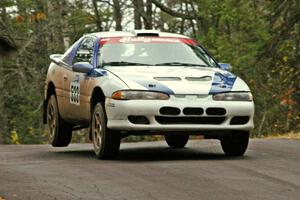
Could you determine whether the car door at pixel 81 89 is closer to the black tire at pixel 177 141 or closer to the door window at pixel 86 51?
the door window at pixel 86 51

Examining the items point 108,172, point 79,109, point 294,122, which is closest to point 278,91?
point 294,122

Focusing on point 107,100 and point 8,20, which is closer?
point 107,100

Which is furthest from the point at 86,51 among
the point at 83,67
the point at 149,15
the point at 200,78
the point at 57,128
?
the point at 149,15

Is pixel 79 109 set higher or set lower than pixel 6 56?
lower

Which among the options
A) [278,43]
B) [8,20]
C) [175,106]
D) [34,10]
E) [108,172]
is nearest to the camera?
[108,172]

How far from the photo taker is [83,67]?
12719mm

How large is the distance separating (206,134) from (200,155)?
2.66ft

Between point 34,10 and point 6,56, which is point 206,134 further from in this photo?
point 34,10

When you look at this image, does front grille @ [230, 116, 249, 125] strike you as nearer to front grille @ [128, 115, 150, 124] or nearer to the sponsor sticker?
front grille @ [128, 115, 150, 124]

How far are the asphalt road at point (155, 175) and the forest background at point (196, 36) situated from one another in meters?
10.2

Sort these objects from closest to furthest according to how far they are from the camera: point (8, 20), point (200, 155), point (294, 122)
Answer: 1. point (200, 155)
2. point (294, 122)
3. point (8, 20)

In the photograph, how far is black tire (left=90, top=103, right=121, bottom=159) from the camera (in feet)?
39.3

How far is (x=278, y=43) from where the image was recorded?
961 inches

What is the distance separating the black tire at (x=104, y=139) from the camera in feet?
39.3
